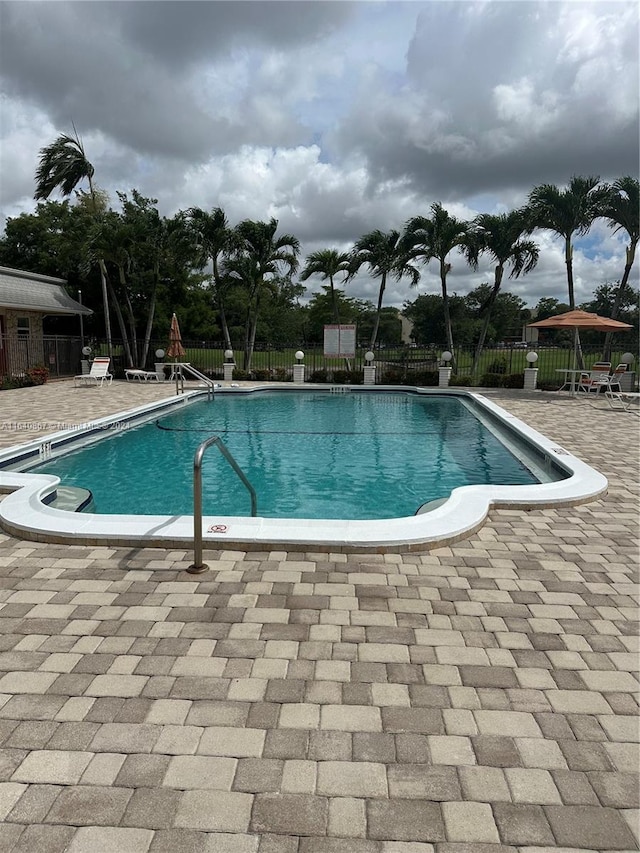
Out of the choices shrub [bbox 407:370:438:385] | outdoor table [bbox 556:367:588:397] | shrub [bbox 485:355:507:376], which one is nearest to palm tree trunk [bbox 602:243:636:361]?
outdoor table [bbox 556:367:588:397]

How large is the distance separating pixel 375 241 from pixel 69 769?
21.6 meters

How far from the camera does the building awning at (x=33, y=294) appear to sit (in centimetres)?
1823

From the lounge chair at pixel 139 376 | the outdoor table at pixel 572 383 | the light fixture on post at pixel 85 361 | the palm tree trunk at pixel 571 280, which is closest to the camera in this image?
the outdoor table at pixel 572 383

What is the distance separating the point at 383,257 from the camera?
21594mm

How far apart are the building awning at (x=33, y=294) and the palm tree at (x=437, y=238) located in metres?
13.2

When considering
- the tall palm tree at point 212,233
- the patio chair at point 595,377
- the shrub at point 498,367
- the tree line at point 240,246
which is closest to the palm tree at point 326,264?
the tree line at point 240,246

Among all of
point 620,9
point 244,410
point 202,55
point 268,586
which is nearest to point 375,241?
point 244,410

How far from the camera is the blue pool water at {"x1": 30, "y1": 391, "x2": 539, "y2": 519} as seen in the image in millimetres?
6480

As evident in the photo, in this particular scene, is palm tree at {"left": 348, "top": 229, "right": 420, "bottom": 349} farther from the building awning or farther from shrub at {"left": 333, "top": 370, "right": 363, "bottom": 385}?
the building awning

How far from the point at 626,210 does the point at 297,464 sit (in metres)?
14.8

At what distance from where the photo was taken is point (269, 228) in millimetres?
21500

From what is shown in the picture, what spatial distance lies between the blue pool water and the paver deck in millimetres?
2519

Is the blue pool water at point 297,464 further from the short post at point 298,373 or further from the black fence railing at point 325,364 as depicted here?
the short post at point 298,373

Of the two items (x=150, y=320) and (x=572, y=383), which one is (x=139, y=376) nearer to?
(x=150, y=320)
